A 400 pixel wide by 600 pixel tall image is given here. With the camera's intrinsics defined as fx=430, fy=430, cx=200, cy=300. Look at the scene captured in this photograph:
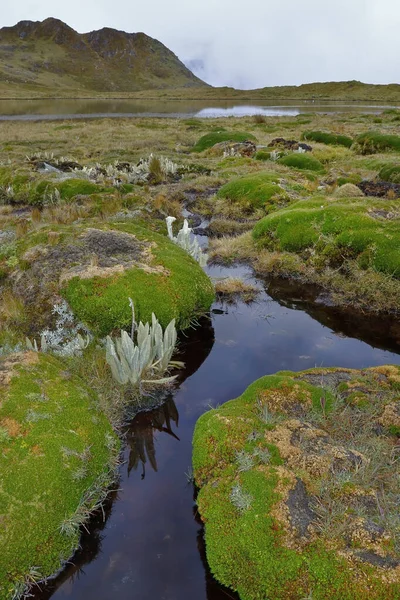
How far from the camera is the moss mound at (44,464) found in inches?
132

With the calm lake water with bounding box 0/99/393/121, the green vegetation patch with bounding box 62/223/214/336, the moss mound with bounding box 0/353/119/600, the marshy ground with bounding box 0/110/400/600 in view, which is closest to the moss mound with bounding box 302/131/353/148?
the marshy ground with bounding box 0/110/400/600

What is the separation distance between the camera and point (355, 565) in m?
2.97

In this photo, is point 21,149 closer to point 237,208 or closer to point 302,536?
point 237,208

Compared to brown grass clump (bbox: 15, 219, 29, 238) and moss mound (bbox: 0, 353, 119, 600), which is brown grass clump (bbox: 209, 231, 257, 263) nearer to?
brown grass clump (bbox: 15, 219, 29, 238)

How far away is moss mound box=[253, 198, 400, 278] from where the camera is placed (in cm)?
896

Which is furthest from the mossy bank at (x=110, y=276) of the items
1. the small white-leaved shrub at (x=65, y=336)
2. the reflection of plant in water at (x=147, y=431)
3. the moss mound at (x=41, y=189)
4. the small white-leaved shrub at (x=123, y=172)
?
the small white-leaved shrub at (x=123, y=172)

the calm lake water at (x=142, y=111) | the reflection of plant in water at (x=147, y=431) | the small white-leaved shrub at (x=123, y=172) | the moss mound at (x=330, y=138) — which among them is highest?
the calm lake water at (x=142, y=111)

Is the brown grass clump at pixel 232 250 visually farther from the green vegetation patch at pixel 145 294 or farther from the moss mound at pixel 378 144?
the moss mound at pixel 378 144

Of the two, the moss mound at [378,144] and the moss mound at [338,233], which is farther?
the moss mound at [378,144]

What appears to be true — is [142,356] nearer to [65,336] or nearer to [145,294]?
[145,294]

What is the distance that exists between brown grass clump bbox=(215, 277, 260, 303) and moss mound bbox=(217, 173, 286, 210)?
5685 millimetres

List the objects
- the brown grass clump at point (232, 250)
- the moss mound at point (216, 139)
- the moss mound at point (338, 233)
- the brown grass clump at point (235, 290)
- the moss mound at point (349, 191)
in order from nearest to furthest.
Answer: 1. the brown grass clump at point (235, 290)
2. the moss mound at point (338, 233)
3. the brown grass clump at point (232, 250)
4. the moss mound at point (349, 191)
5. the moss mound at point (216, 139)

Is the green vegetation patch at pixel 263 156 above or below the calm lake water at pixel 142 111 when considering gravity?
below

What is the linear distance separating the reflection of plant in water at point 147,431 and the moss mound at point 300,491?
2.21 ft
